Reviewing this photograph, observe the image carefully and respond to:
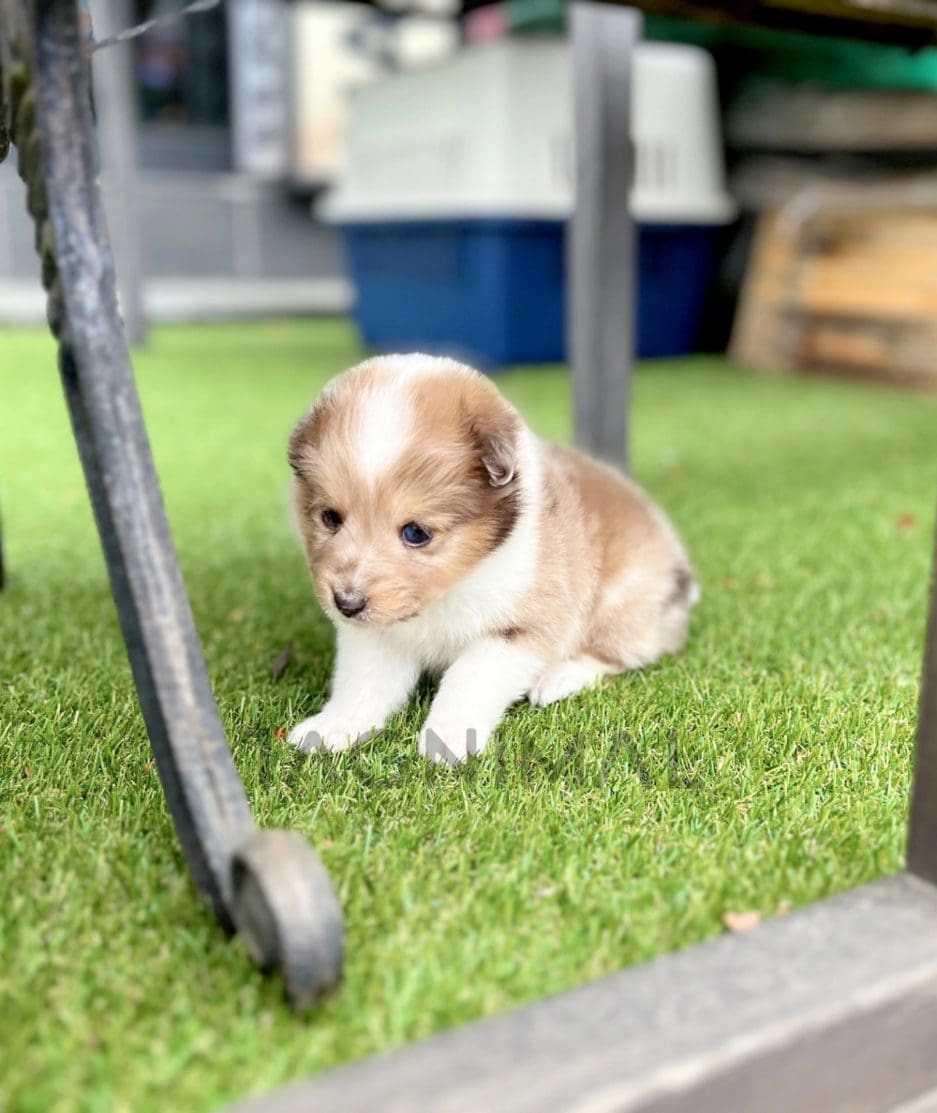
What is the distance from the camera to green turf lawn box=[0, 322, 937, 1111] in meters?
1.11

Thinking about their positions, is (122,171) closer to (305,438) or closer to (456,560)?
(305,438)

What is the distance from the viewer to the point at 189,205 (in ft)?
31.6

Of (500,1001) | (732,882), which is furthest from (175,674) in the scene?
(732,882)

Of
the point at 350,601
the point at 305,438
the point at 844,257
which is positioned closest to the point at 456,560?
the point at 350,601

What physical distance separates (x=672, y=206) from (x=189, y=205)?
4845mm

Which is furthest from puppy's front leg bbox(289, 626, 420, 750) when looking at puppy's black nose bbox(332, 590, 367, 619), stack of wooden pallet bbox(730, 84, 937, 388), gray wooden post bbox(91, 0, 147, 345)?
gray wooden post bbox(91, 0, 147, 345)

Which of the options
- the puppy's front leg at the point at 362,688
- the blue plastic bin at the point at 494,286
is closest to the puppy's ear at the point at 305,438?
the puppy's front leg at the point at 362,688

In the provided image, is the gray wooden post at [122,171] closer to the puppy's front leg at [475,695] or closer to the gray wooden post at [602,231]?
the gray wooden post at [602,231]

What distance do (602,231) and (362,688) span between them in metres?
2.07

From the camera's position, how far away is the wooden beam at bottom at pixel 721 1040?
96 centimetres

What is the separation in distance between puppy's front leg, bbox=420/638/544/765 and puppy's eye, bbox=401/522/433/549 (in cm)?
27

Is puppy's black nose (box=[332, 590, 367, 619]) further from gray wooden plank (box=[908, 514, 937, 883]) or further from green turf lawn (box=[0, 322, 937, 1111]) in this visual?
gray wooden plank (box=[908, 514, 937, 883])

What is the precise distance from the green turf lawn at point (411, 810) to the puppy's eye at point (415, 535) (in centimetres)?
33

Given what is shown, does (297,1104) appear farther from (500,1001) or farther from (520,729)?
(520,729)
